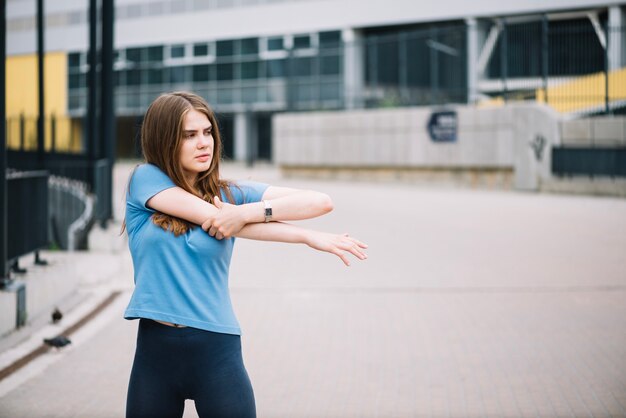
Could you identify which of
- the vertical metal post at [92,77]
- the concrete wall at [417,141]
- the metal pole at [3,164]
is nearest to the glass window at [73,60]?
the concrete wall at [417,141]

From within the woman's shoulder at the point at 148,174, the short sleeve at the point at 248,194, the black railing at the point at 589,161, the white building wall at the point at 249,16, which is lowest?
the short sleeve at the point at 248,194

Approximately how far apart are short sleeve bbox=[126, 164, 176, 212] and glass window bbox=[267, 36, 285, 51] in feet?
145

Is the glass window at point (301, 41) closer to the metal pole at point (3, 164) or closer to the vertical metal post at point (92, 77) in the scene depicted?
the vertical metal post at point (92, 77)

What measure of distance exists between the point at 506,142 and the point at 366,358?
1580 centimetres

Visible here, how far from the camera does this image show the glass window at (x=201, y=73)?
49250mm

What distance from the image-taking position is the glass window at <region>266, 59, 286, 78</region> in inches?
1844

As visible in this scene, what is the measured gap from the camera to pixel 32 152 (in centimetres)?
1745

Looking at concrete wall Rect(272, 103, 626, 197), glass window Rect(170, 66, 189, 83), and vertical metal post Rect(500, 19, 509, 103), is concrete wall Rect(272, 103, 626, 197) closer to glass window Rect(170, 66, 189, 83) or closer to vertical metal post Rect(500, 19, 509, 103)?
vertical metal post Rect(500, 19, 509, 103)

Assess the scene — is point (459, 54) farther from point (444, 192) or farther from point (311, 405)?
point (311, 405)

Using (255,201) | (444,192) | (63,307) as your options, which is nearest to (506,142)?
(444,192)

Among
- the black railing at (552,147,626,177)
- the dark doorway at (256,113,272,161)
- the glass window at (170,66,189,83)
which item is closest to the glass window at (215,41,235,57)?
the glass window at (170,66,189,83)

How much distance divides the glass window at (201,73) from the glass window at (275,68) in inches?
143

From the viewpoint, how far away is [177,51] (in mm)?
50281

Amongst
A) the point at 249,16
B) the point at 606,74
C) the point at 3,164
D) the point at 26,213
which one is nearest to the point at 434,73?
the point at 606,74
